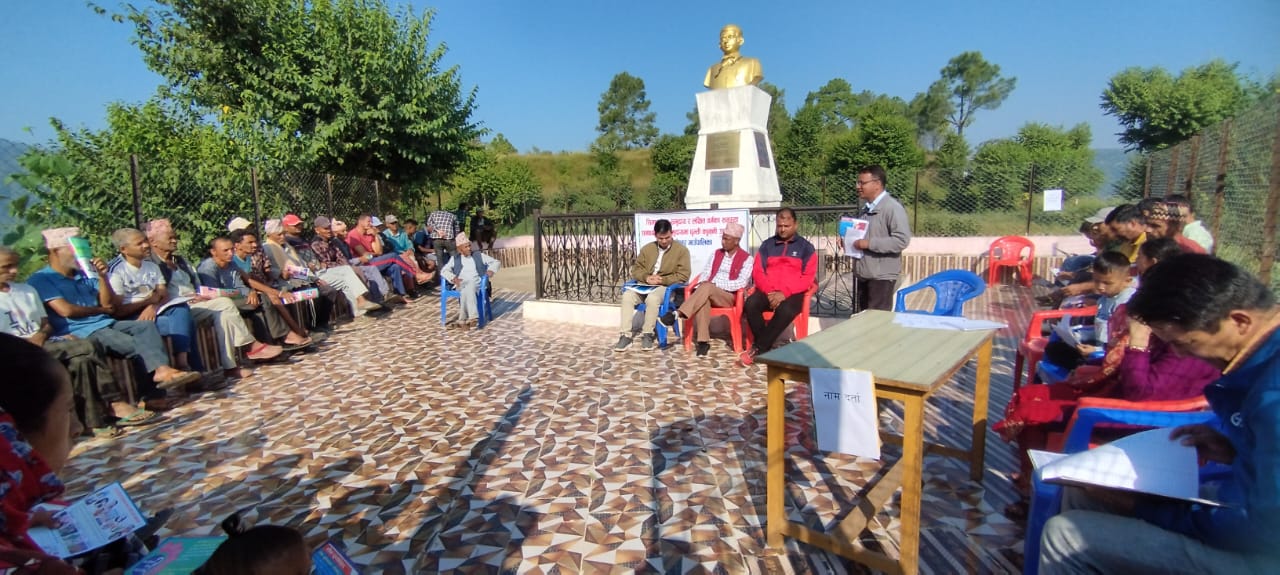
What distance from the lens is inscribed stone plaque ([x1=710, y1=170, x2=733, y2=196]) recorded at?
8344 mm

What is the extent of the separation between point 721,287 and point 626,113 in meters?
55.2

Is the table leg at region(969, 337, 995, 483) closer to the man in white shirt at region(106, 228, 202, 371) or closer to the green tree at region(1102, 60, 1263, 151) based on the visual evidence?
the man in white shirt at region(106, 228, 202, 371)

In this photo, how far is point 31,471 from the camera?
4.44 feet

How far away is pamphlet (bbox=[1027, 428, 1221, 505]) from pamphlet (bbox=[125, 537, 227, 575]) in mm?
2318

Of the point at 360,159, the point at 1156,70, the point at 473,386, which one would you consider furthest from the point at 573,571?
the point at 1156,70

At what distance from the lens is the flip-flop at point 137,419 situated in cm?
415

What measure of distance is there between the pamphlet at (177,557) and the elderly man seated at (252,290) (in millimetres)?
4450

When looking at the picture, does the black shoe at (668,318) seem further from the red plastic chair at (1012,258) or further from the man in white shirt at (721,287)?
the red plastic chair at (1012,258)

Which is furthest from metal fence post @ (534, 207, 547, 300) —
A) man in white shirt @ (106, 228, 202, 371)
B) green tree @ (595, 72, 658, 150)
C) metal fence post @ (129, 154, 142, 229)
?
green tree @ (595, 72, 658, 150)

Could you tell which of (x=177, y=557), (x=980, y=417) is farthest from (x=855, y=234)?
(x=177, y=557)

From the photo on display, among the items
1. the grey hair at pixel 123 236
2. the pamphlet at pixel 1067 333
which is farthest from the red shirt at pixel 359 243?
the pamphlet at pixel 1067 333

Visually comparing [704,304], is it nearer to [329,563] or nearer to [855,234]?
[855,234]

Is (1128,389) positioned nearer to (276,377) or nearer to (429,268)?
(276,377)

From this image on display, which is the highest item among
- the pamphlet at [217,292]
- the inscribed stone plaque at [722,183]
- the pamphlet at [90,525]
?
the inscribed stone plaque at [722,183]
